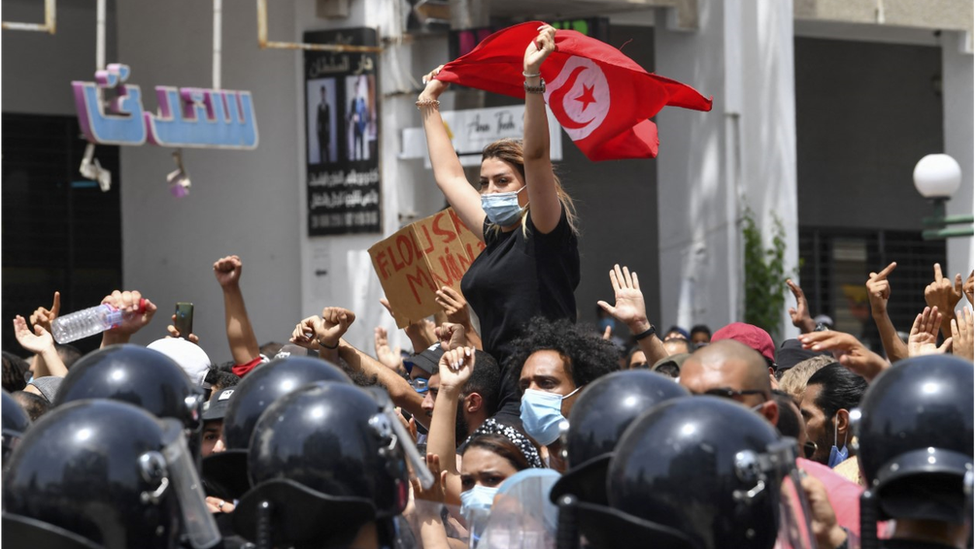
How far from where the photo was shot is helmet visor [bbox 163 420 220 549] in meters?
3.22

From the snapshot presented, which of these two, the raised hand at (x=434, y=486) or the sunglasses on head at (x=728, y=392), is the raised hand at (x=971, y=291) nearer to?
the sunglasses on head at (x=728, y=392)

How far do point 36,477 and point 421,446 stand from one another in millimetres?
2483

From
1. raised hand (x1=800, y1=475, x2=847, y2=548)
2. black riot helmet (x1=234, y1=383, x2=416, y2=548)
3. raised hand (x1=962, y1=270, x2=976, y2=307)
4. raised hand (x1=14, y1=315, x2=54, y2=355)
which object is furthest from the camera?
raised hand (x1=14, y1=315, x2=54, y2=355)

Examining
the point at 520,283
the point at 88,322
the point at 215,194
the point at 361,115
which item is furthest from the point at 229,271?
the point at 215,194

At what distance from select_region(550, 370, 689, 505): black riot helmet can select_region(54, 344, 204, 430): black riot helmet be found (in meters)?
1.01

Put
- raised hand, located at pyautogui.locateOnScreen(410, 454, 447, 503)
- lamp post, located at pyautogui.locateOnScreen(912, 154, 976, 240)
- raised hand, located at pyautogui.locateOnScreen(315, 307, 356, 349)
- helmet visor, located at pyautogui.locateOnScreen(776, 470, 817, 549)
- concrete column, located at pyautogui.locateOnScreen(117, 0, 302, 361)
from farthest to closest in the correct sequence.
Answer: concrete column, located at pyautogui.locateOnScreen(117, 0, 302, 361), lamp post, located at pyautogui.locateOnScreen(912, 154, 976, 240), raised hand, located at pyautogui.locateOnScreen(315, 307, 356, 349), raised hand, located at pyautogui.locateOnScreen(410, 454, 447, 503), helmet visor, located at pyautogui.locateOnScreen(776, 470, 817, 549)

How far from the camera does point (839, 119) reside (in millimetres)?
22188

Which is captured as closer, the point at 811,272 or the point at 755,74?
the point at 755,74

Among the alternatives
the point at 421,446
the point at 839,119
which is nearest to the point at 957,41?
the point at 839,119

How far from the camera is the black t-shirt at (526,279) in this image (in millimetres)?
5387

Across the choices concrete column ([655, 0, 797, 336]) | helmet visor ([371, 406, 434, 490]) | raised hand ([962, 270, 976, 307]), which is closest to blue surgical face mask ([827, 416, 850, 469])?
raised hand ([962, 270, 976, 307])

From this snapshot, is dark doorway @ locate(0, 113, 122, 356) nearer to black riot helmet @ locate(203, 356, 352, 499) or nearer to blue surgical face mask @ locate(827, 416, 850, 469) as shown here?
blue surgical face mask @ locate(827, 416, 850, 469)

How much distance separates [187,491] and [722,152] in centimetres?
1409

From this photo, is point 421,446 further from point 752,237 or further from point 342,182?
point 752,237
